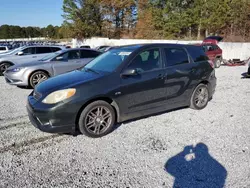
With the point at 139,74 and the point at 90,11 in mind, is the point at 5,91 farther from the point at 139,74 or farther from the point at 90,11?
the point at 90,11

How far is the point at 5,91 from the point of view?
7098 millimetres

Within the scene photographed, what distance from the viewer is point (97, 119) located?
3.62 m

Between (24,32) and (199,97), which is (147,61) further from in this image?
(24,32)

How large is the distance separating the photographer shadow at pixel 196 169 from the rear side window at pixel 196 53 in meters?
2.47

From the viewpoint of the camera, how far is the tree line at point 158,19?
86.9 ft

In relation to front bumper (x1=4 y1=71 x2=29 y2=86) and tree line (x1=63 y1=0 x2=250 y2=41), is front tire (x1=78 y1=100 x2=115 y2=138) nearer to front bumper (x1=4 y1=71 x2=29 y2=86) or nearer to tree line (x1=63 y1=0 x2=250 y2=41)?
front bumper (x1=4 y1=71 x2=29 y2=86)

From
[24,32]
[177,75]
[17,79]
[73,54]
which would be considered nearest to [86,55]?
[73,54]

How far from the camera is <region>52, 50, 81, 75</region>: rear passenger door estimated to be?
7629mm

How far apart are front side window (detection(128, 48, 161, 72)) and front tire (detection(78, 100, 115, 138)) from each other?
92 centimetres

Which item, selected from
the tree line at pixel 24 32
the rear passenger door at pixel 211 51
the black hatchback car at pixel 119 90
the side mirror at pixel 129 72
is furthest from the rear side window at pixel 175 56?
the tree line at pixel 24 32

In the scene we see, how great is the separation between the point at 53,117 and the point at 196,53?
362 centimetres

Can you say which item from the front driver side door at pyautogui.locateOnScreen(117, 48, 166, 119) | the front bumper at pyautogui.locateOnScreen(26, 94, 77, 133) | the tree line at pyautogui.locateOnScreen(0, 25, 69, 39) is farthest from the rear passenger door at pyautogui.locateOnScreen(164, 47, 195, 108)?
the tree line at pyautogui.locateOnScreen(0, 25, 69, 39)

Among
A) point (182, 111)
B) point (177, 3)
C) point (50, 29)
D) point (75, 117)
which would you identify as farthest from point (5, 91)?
point (50, 29)

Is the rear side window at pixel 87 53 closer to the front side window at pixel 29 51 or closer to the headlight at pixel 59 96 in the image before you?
the front side window at pixel 29 51
